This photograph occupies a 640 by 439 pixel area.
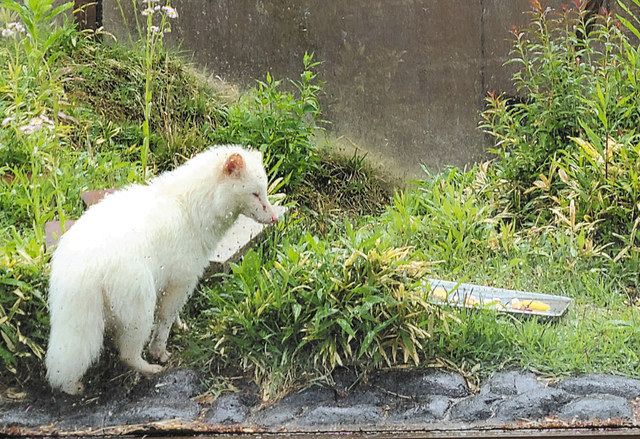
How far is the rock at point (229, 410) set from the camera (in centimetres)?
294

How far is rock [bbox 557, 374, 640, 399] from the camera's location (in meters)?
3.01

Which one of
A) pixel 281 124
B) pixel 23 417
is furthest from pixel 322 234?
pixel 23 417

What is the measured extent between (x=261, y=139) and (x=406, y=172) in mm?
626

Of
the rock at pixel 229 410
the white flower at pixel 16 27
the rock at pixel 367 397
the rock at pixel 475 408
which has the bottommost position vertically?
the rock at pixel 229 410

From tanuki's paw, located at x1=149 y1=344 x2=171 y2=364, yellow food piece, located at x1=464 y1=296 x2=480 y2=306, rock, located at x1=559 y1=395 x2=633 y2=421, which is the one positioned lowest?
rock, located at x1=559 y1=395 x2=633 y2=421

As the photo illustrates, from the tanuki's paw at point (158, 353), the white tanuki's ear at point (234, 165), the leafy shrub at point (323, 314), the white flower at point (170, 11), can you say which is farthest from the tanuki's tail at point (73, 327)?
the white flower at point (170, 11)

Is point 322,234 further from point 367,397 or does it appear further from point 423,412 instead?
point 423,412

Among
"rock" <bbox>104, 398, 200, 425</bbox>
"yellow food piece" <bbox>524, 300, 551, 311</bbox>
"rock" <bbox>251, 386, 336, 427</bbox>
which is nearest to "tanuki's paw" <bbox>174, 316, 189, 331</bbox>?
"rock" <bbox>104, 398, 200, 425</bbox>

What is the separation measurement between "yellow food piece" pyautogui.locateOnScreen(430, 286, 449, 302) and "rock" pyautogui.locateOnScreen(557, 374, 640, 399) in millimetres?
504

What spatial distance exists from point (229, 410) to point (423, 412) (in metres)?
0.61

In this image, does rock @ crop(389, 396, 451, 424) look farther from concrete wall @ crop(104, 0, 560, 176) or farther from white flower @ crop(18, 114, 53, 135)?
white flower @ crop(18, 114, 53, 135)

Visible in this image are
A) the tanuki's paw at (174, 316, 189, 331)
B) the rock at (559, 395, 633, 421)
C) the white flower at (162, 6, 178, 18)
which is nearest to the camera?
the rock at (559, 395, 633, 421)

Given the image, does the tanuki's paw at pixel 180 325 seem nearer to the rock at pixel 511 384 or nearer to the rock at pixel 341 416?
the rock at pixel 341 416

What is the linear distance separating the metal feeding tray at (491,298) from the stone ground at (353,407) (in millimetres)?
314
